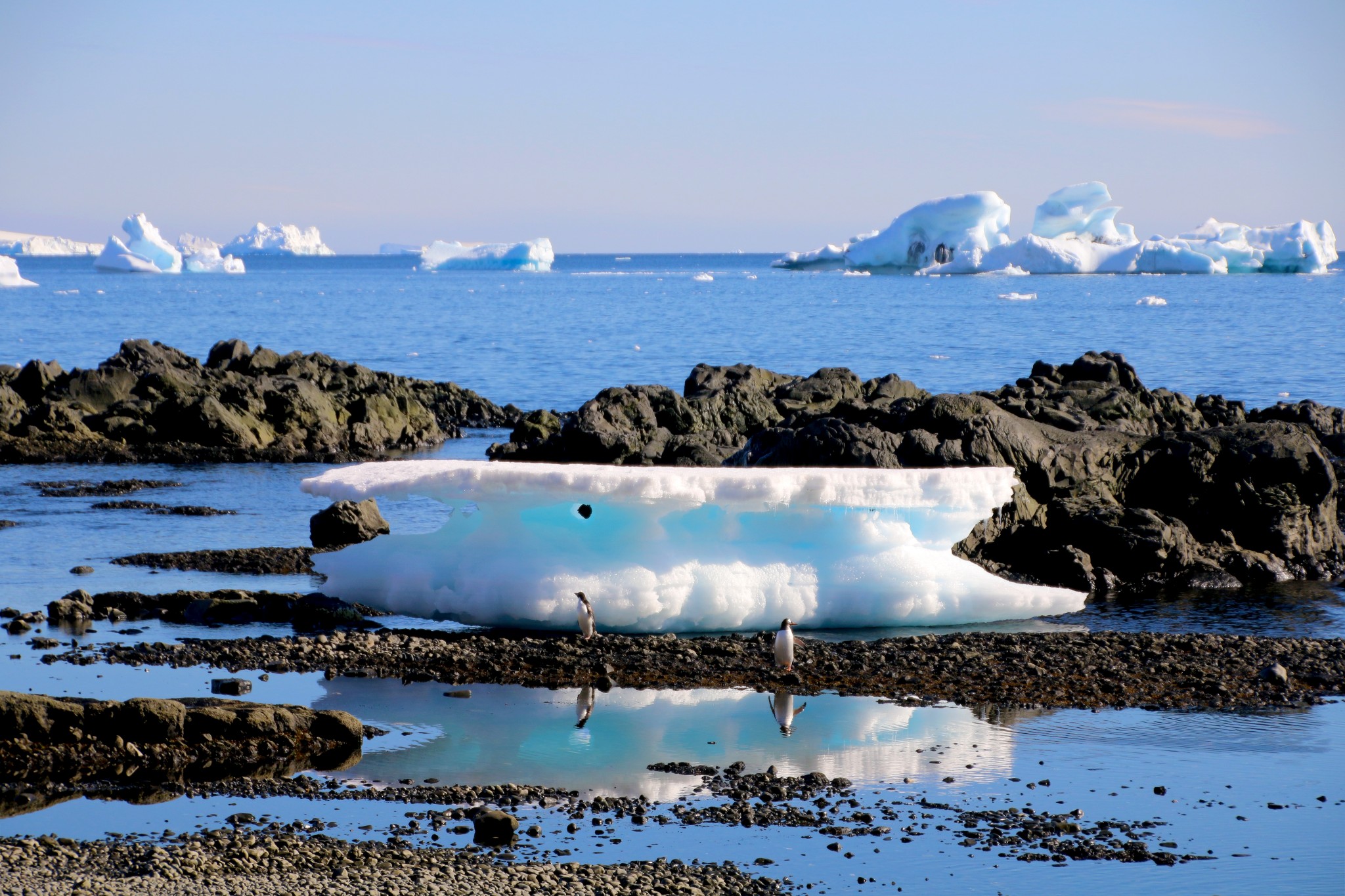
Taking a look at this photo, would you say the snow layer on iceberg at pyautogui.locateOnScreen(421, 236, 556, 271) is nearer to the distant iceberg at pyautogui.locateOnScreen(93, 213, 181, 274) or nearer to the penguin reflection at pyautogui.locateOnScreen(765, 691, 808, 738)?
the distant iceberg at pyautogui.locateOnScreen(93, 213, 181, 274)

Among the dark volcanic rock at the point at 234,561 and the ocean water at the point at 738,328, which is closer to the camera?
the dark volcanic rock at the point at 234,561

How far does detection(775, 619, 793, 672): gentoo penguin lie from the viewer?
40.3ft

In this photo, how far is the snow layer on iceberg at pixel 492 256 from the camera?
13450cm

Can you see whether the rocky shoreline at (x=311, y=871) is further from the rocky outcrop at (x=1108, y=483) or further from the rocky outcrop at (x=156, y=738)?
the rocky outcrop at (x=1108, y=483)

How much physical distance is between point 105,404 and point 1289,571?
1003 inches

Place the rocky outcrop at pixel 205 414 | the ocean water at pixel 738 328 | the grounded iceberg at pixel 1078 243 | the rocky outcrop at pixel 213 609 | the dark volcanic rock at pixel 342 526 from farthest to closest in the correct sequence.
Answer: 1. the grounded iceberg at pixel 1078 243
2. the ocean water at pixel 738 328
3. the rocky outcrop at pixel 205 414
4. the dark volcanic rock at pixel 342 526
5. the rocky outcrop at pixel 213 609

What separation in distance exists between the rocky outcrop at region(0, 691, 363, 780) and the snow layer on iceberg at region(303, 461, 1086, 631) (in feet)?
12.9

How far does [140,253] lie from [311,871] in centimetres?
13119

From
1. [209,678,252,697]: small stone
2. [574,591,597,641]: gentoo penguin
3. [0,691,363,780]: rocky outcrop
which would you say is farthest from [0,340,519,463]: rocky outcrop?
[0,691,363,780]: rocky outcrop

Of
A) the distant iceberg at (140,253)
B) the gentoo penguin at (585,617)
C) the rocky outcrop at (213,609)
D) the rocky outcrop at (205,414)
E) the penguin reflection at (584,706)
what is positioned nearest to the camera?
the penguin reflection at (584,706)

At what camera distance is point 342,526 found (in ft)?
61.3

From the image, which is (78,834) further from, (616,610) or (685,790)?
(616,610)

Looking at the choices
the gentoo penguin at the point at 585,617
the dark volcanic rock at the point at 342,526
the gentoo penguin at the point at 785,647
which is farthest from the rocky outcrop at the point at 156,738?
the dark volcanic rock at the point at 342,526

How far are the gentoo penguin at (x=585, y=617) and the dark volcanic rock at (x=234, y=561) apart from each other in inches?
210
